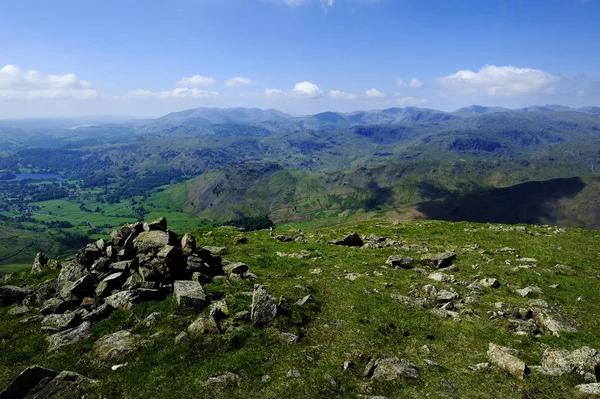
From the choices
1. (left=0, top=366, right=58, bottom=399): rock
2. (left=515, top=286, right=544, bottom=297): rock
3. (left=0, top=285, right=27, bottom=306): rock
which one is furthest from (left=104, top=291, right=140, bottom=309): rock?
(left=515, top=286, right=544, bottom=297): rock

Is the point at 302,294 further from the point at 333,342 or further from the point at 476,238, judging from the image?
the point at 476,238

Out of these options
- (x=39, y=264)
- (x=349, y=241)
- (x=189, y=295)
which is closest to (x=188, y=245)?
(x=189, y=295)

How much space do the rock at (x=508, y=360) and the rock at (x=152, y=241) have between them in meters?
28.6

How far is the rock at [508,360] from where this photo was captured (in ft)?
60.6

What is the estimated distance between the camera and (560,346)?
21.9m

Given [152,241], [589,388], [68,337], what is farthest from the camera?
[152,241]

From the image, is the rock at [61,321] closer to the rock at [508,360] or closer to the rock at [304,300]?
the rock at [304,300]

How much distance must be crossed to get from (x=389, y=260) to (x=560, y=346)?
20281 millimetres

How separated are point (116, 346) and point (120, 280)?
894 cm

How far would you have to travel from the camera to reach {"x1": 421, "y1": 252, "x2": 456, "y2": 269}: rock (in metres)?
40.1

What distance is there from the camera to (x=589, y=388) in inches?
662

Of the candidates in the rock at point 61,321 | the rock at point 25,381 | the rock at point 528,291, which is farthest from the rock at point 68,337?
the rock at point 528,291

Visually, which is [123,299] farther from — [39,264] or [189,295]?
[39,264]

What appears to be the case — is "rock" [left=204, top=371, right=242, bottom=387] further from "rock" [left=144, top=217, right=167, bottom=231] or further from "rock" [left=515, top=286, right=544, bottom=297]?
"rock" [left=515, top=286, right=544, bottom=297]
